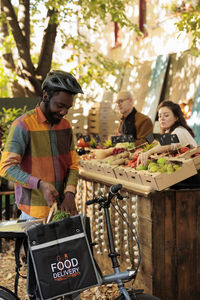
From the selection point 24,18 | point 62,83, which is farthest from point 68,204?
point 24,18

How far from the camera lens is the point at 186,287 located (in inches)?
150

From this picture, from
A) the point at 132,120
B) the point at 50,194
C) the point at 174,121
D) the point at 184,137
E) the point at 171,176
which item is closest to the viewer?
the point at 50,194

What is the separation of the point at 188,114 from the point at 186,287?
16.5 feet

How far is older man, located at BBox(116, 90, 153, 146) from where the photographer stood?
5816 mm

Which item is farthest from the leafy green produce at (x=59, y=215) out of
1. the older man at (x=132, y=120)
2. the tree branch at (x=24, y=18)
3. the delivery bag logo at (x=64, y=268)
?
the tree branch at (x=24, y=18)

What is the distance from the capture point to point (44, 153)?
3.03 metres

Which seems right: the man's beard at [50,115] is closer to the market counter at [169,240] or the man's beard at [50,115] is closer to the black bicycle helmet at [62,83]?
the black bicycle helmet at [62,83]

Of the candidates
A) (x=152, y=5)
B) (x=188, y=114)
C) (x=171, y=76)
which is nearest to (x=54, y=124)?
(x=188, y=114)

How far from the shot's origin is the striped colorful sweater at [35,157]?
Result: 2.87 m

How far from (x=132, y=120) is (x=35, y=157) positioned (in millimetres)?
3051

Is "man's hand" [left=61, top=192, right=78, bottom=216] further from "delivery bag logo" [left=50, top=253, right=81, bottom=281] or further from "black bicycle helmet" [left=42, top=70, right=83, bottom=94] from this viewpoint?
"black bicycle helmet" [left=42, top=70, right=83, bottom=94]

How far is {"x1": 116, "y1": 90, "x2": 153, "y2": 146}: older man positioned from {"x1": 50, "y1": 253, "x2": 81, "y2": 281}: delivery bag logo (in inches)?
135

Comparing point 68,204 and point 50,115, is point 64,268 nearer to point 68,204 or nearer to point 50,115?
point 68,204

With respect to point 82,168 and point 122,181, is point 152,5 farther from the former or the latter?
point 122,181
